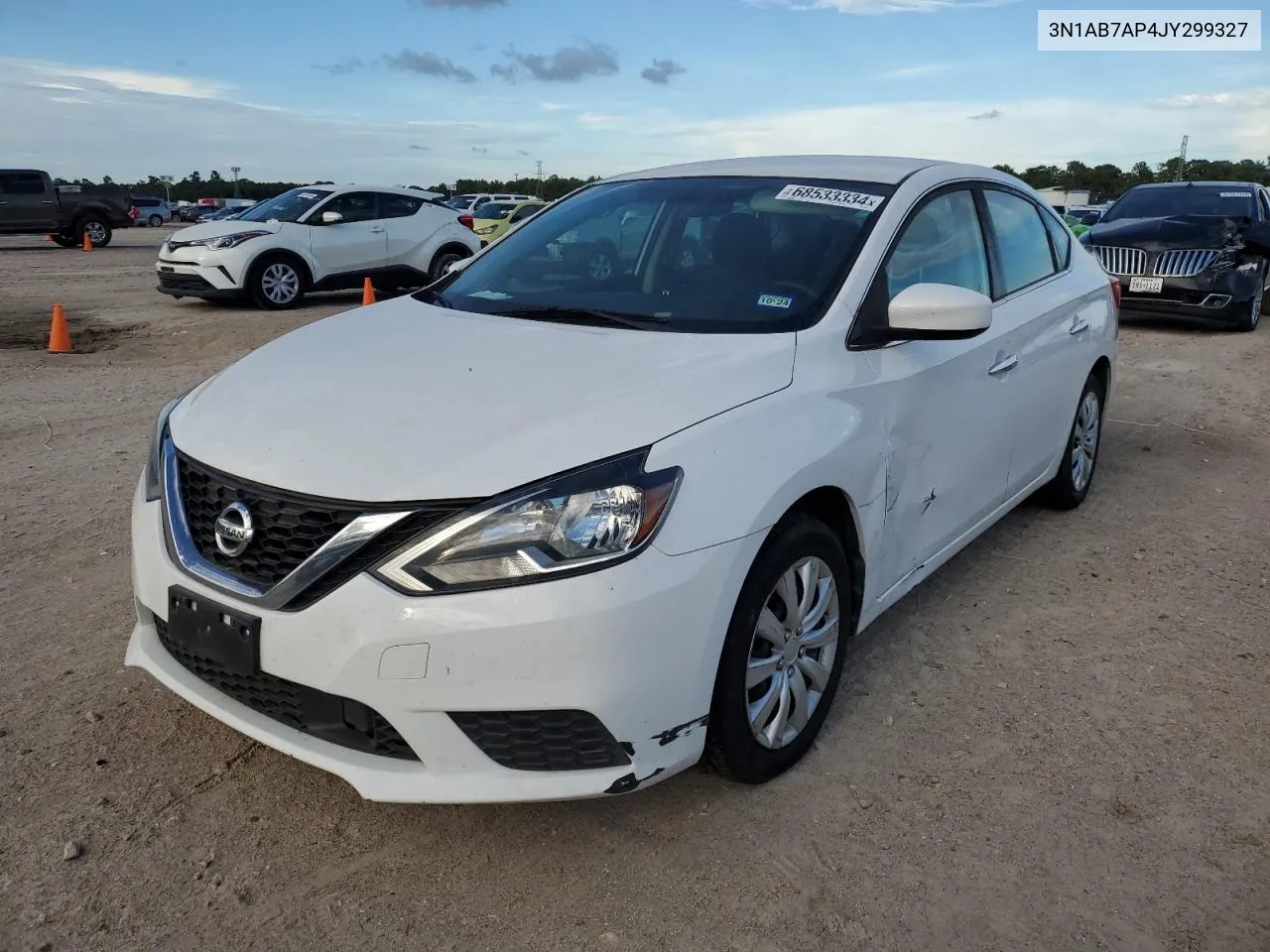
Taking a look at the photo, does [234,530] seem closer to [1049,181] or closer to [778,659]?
[778,659]

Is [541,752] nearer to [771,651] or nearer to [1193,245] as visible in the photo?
[771,651]

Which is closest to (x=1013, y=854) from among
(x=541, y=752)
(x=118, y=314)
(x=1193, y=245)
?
(x=541, y=752)

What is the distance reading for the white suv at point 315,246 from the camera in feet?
41.4

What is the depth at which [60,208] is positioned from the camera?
2709cm

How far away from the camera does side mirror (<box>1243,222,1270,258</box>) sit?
1082 centimetres

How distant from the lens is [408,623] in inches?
87.3

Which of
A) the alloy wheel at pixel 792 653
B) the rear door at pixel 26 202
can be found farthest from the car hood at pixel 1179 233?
the rear door at pixel 26 202

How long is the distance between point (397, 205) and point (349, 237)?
0.98 meters

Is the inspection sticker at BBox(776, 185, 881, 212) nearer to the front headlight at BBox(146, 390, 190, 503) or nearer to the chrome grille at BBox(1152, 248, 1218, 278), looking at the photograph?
the front headlight at BBox(146, 390, 190, 503)

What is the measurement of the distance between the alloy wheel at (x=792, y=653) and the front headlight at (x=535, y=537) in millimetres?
516

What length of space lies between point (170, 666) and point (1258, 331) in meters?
11.9

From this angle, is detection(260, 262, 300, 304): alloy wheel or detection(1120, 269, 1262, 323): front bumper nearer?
detection(1120, 269, 1262, 323): front bumper

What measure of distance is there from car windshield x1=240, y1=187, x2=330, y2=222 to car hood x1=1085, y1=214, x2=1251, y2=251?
31.1ft

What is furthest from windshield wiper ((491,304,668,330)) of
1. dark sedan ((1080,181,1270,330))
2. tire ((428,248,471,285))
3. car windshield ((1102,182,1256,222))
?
tire ((428,248,471,285))
